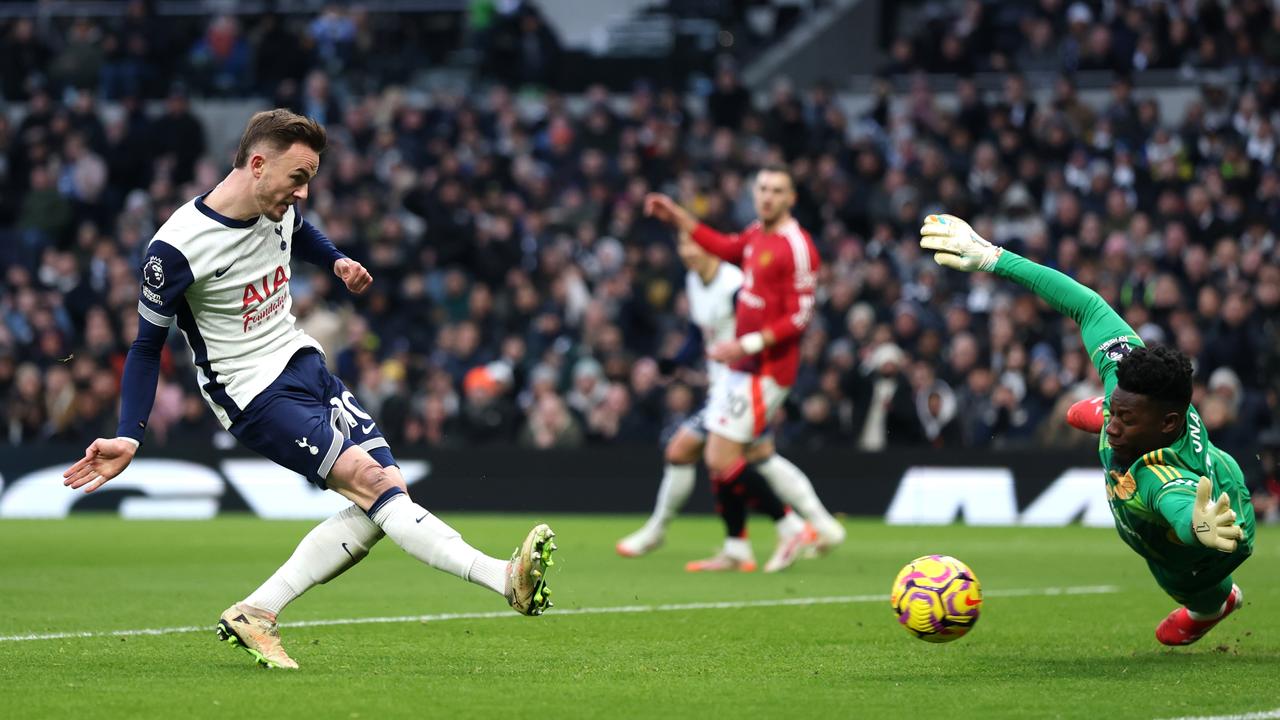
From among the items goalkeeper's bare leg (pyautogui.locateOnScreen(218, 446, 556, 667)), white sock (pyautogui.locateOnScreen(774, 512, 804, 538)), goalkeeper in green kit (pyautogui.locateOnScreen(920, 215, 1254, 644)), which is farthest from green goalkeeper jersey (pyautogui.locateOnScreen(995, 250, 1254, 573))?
white sock (pyautogui.locateOnScreen(774, 512, 804, 538))

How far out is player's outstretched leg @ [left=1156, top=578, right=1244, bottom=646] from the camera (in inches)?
313

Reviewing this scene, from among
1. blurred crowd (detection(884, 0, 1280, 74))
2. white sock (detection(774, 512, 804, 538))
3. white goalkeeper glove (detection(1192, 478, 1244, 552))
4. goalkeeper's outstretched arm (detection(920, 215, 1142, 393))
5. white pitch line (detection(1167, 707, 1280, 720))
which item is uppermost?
blurred crowd (detection(884, 0, 1280, 74))

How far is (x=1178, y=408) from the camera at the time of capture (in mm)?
7016

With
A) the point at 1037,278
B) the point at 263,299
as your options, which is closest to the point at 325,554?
the point at 263,299

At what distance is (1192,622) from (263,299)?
4224 millimetres

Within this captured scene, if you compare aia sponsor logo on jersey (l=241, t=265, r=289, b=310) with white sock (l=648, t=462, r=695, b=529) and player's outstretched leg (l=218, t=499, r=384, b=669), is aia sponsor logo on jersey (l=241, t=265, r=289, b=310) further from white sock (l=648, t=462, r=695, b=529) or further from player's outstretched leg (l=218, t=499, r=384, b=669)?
white sock (l=648, t=462, r=695, b=529)

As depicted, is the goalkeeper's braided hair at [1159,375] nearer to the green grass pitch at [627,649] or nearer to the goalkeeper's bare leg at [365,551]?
the green grass pitch at [627,649]

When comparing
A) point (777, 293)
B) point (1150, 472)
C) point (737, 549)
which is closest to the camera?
point (1150, 472)

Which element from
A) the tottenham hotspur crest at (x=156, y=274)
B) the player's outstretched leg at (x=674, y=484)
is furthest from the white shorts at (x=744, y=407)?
the tottenham hotspur crest at (x=156, y=274)

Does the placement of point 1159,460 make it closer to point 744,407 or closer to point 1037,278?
point 1037,278

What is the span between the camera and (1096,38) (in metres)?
24.9

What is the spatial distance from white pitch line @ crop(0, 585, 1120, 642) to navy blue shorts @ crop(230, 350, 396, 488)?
1.72 m

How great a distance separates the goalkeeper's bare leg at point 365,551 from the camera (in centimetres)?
685

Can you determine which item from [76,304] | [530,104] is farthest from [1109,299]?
[76,304]
